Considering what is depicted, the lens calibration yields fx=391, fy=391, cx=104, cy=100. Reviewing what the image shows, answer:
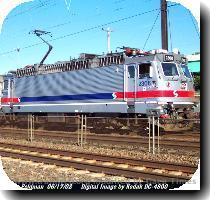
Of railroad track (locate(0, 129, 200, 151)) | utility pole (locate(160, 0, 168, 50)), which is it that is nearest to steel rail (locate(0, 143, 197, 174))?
railroad track (locate(0, 129, 200, 151))

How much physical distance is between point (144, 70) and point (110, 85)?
4.60 ft

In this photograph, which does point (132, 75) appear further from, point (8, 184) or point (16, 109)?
point (8, 184)

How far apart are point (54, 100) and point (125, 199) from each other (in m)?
11.0

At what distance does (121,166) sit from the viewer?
8.31 meters

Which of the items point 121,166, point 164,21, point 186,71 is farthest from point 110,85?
point 164,21

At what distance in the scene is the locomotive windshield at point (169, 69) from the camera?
1316cm

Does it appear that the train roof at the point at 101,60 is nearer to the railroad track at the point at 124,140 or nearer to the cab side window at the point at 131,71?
the cab side window at the point at 131,71

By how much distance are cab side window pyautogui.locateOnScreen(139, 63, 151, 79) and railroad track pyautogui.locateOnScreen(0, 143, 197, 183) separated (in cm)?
472

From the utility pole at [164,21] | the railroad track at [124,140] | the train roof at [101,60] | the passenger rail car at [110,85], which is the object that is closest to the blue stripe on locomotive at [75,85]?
the passenger rail car at [110,85]

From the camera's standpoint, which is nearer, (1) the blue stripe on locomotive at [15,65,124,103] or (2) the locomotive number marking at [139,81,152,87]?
(2) the locomotive number marking at [139,81,152,87]

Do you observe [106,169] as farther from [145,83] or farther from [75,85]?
[75,85]

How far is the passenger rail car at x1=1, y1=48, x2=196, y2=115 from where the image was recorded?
12688 millimetres

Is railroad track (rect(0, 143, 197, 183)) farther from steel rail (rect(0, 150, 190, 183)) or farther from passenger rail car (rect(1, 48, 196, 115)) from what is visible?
passenger rail car (rect(1, 48, 196, 115))

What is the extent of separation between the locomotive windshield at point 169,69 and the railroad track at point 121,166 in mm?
4935
